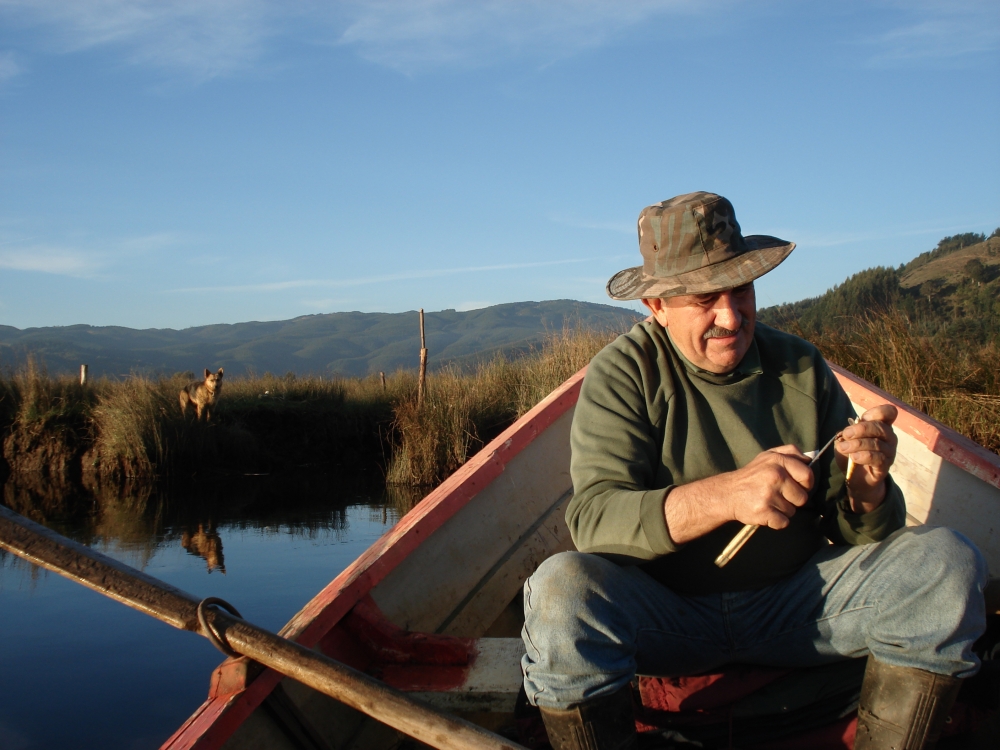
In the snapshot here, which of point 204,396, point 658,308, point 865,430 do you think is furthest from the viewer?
point 204,396

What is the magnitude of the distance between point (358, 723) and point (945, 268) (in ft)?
72.9

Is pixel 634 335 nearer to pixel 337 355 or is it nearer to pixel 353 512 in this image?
pixel 353 512

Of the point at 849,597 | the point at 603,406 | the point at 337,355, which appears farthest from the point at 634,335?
the point at 337,355

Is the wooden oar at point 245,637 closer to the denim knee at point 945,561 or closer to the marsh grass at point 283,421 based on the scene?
the denim knee at point 945,561

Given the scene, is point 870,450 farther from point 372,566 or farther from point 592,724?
point 372,566

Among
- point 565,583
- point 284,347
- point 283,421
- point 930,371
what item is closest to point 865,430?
point 565,583

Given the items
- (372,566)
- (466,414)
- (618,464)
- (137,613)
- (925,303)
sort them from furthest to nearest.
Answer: (925,303) → (466,414) → (137,613) → (372,566) → (618,464)

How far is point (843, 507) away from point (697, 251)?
63cm

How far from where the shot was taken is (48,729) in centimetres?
376

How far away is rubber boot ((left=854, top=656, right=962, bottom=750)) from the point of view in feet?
4.90

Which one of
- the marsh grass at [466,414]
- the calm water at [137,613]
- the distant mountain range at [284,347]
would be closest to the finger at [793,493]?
the calm water at [137,613]

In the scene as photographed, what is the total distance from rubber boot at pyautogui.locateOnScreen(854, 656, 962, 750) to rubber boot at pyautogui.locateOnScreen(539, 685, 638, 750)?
18.3 inches

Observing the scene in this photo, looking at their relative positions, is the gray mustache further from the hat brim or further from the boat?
the boat

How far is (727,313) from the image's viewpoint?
1794 mm
